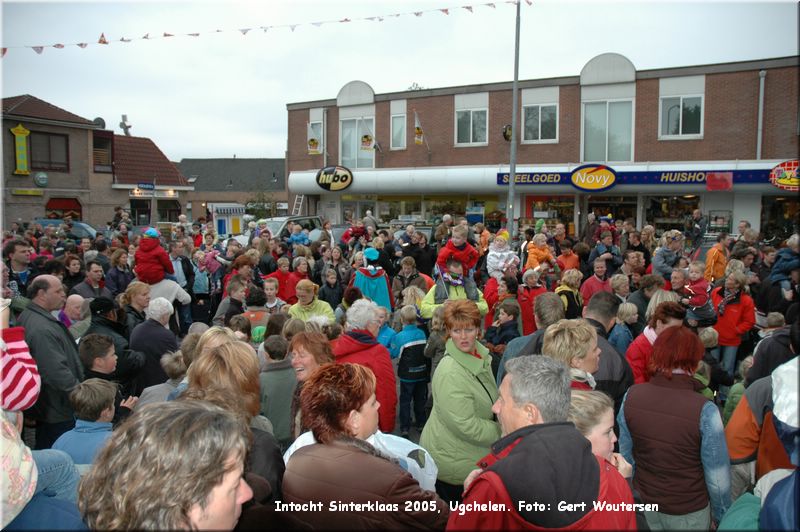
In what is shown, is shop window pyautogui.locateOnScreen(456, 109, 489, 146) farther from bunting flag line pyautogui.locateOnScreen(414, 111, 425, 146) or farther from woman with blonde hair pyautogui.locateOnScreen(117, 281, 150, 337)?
woman with blonde hair pyautogui.locateOnScreen(117, 281, 150, 337)

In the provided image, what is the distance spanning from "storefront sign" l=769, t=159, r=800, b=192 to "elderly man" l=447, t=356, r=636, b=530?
18.7 metres

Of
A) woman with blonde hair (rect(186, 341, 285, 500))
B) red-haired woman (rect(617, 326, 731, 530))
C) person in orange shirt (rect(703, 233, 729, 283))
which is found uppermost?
person in orange shirt (rect(703, 233, 729, 283))

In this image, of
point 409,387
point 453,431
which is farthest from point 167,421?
point 409,387

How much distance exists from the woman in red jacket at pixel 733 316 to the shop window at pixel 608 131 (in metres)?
14.6

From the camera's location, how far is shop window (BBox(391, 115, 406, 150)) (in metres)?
24.4

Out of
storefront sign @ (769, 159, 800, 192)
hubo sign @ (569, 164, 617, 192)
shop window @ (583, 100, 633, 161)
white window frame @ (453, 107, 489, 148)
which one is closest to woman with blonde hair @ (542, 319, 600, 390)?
storefront sign @ (769, 159, 800, 192)

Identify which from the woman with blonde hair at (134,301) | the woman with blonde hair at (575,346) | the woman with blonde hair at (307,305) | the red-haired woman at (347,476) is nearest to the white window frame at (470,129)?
the woman with blonde hair at (307,305)

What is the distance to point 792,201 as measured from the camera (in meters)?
18.3

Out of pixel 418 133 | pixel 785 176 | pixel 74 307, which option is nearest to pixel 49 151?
pixel 418 133

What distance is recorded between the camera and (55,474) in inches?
96.0

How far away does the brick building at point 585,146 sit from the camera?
18516 millimetres

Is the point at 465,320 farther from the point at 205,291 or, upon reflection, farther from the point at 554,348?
the point at 205,291

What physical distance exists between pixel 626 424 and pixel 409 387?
3.15 m

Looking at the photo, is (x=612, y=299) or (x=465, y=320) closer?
(x=465, y=320)
